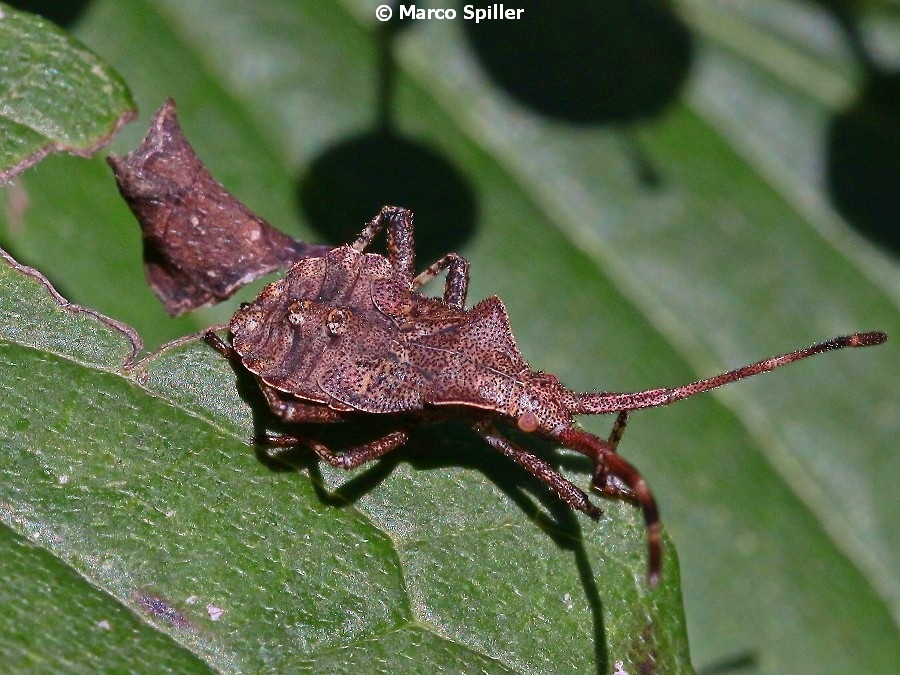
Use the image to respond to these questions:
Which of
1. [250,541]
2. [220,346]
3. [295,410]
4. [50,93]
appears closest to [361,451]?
[295,410]

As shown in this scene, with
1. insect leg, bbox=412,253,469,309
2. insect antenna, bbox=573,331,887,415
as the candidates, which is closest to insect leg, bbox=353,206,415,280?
insect leg, bbox=412,253,469,309

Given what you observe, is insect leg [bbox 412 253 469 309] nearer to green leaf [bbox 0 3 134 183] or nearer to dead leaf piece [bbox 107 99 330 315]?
dead leaf piece [bbox 107 99 330 315]

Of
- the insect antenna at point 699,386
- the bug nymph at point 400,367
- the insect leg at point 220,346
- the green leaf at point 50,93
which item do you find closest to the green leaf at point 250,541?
the insect leg at point 220,346

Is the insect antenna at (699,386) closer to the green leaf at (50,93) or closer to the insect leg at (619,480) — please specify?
the insect leg at (619,480)

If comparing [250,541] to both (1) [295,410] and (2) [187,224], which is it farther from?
(2) [187,224]

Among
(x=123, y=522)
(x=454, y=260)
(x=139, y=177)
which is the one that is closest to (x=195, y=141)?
(x=139, y=177)

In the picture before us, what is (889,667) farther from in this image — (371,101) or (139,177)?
(139,177)
